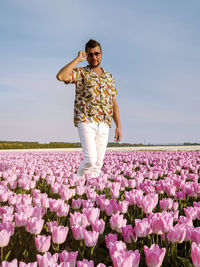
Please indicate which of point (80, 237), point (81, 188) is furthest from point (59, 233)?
point (81, 188)

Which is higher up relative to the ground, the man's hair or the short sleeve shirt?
the man's hair

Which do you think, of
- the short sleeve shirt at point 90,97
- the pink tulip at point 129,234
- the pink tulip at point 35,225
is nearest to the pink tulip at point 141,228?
the pink tulip at point 129,234

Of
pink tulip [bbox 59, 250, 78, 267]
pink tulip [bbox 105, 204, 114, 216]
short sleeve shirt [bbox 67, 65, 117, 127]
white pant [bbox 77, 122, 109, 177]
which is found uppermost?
short sleeve shirt [bbox 67, 65, 117, 127]

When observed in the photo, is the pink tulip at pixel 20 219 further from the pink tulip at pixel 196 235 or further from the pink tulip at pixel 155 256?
the pink tulip at pixel 196 235

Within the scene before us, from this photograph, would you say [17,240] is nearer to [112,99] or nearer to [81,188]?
[81,188]

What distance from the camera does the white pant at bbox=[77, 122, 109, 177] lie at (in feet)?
17.9

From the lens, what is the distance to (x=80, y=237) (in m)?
2.04

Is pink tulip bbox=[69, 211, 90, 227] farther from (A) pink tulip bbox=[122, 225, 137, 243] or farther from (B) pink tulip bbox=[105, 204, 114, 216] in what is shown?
(B) pink tulip bbox=[105, 204, 114, 216]

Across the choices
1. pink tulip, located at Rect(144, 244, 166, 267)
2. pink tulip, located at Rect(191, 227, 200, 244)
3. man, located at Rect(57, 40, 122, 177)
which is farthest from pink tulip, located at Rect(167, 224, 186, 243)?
man, located at Rect(57, 40, 122, 177)

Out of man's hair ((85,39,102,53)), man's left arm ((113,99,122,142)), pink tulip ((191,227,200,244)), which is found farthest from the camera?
man's left arm ((113,99,122,142))

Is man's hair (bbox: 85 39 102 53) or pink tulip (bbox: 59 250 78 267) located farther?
man's hair (bbox: 85 39 102 53)

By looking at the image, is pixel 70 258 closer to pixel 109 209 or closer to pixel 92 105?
pixel 109 209

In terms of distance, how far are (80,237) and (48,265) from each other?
2.15 ft

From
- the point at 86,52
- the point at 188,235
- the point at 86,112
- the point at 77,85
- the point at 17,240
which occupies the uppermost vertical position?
the point at 86,52
